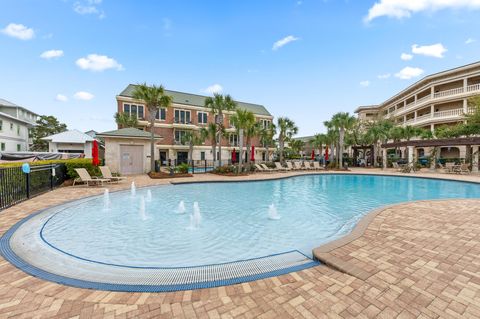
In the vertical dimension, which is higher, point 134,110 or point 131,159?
point 134,110

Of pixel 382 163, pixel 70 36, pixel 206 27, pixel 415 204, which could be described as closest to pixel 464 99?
pixel 382 163

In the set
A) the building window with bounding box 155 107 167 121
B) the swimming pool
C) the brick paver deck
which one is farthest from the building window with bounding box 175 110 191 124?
the brick paver deck

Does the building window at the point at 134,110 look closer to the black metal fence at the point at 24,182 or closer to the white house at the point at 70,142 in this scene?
the white house at the point at 70,142

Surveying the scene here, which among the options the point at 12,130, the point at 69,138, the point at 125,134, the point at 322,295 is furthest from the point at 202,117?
the point at 322,295

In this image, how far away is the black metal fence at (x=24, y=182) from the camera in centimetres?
641

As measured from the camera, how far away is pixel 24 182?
302 inches

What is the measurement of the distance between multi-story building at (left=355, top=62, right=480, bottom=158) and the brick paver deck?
31224 millimetres

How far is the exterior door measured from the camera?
16.2 metres

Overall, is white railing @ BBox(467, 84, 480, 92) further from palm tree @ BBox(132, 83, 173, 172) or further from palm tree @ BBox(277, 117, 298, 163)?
palm tree @ BBox(132, 83, 173, 172)

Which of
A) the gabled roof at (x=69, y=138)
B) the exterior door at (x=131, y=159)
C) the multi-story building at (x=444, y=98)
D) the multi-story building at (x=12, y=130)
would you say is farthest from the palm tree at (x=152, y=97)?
the multi-story building at (x=444, y=98)

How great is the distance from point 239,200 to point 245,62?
59.7 ft

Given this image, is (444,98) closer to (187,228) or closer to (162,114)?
(187,228)

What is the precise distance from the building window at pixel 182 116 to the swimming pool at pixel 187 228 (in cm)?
2283

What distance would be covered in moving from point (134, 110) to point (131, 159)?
13722mm
